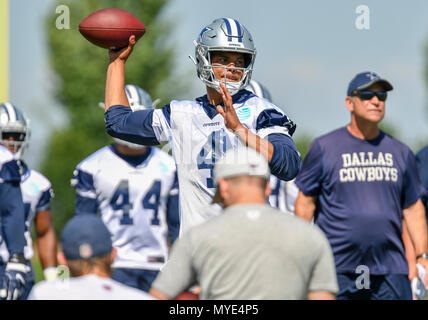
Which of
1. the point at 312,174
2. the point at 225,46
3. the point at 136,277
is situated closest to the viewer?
the point at 225,46

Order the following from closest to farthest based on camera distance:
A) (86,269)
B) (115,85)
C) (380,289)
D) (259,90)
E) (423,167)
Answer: (86,269) → (115,85) → (380,289) → (423,167) → (259,90)

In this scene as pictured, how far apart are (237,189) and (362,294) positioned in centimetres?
268

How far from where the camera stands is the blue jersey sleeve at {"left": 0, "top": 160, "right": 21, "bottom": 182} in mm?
6582

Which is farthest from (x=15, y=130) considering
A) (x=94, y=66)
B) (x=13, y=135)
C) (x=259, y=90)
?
(x=94, y=66)

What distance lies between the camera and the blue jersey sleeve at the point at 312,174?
22.4 feet

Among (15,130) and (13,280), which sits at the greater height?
(15,130)

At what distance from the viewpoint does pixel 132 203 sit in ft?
26.7

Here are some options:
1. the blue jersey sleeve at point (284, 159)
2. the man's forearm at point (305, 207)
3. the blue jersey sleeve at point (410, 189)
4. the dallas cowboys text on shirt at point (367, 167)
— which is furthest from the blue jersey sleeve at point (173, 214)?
the blue jersey sleeve at point (284, 159)

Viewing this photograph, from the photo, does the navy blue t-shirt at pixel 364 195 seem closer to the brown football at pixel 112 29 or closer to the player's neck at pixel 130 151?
the brown football at pixel 112 29

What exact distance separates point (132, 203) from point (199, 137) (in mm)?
3032

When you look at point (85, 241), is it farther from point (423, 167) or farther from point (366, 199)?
point (423, 167)

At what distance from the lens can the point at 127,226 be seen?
26.6 feet

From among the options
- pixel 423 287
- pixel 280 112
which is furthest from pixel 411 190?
pixel 280 112

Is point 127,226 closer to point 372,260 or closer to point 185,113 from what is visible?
point 372,260
